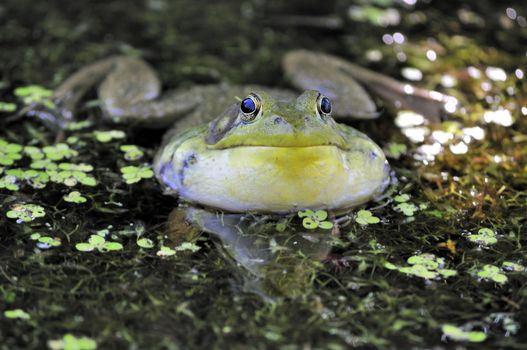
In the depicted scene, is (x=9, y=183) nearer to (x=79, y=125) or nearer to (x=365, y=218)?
(x=79, y=125)

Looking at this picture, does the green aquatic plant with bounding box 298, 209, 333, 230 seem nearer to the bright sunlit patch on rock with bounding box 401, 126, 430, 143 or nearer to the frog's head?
the frog's head

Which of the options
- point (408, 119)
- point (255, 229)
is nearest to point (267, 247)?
point (255, 229)

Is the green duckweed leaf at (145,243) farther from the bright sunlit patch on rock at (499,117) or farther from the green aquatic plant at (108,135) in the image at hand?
the bright sunlit patch on rock at (499,117)

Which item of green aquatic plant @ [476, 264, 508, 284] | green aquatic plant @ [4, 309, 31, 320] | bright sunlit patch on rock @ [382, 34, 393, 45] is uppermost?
green aquatic plant @ [4, 309, 31, 320]

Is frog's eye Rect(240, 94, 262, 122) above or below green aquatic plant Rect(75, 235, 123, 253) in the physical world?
above

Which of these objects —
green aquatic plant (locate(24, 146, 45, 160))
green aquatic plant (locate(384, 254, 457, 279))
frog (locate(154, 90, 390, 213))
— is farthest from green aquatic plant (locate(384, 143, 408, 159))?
green aquatic plant (locate(24, 146, 45, 160))

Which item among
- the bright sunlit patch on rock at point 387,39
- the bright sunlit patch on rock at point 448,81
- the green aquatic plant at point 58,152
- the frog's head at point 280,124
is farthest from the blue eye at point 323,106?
the bright sunlit patch on rock at point 387,39

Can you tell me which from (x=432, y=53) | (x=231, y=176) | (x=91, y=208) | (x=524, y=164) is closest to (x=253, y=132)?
(x=231, y=176)

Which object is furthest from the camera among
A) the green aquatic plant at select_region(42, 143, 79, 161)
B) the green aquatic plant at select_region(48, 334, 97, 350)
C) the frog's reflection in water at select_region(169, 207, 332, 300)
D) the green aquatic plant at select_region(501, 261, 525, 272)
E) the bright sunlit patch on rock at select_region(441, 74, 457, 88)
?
the bright sunlit patch on rock at select_region(441, 74, 457, 88)
